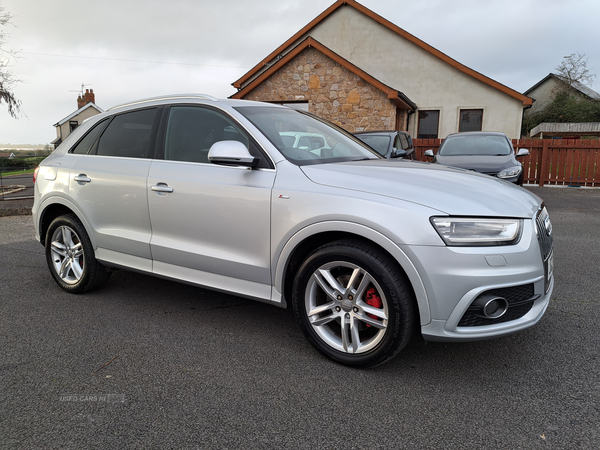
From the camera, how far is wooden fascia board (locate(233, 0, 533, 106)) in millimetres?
18172

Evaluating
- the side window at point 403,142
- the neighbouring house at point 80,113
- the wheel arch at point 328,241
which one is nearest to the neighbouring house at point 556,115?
the side window at point 403,142

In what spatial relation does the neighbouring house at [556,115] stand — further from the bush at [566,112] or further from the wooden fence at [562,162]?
the wooden fence at [562,162]

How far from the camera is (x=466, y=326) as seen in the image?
8.16ft

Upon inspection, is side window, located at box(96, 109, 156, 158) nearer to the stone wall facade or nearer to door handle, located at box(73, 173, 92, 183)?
door handle, located at box(73, 173, 92, 183)

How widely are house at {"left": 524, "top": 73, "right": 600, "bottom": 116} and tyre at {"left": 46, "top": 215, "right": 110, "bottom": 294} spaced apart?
3922 cm

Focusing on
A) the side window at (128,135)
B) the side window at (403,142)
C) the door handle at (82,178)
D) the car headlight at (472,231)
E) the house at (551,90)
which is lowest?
the car headlight at (472,231)

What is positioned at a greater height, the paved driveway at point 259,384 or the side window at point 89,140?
the side window at point 89,140

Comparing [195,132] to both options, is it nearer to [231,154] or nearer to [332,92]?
[231,154]

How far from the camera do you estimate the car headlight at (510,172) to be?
8.88 metres

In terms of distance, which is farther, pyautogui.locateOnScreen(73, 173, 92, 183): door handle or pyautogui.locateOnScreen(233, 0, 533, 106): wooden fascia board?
pyautogui.locateOnScreen(233, 0, 533, 106): wooden fascia board

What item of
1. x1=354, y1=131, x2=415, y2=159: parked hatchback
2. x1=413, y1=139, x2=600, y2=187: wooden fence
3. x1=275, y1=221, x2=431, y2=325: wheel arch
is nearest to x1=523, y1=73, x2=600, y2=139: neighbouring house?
x1=413, y1=139, x2=600, y2=187: wooden fence

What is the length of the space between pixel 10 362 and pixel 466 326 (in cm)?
286

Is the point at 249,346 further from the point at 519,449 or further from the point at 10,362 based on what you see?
the point at 519,449

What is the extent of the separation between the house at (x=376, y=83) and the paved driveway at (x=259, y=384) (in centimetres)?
1318
